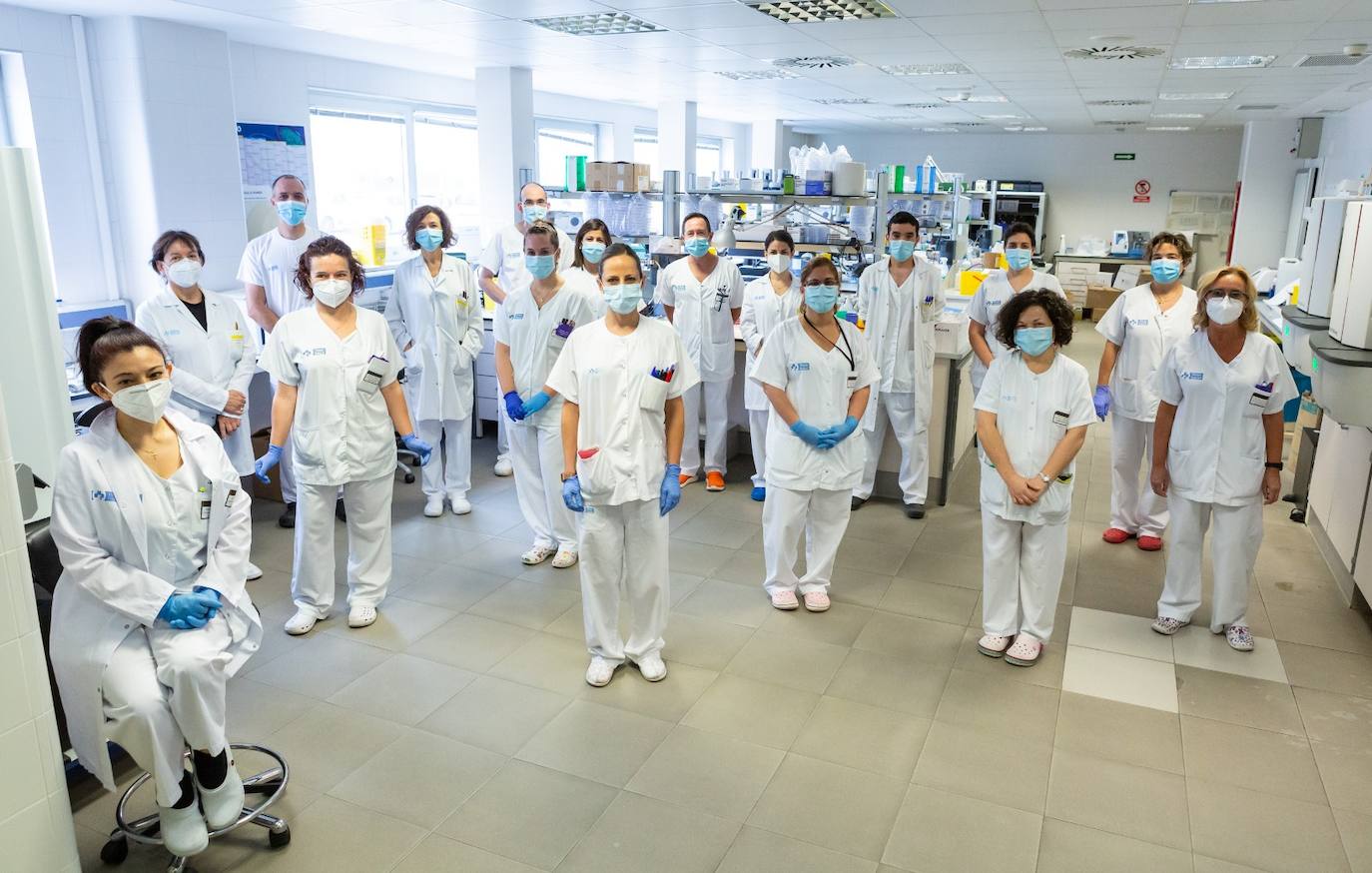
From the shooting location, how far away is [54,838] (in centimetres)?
192

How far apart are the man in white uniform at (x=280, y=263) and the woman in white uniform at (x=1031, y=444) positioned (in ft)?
A: 10.6

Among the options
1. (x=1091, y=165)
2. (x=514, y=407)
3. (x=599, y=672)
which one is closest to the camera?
(x=599, y=672)

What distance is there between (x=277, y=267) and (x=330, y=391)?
4.88 ft

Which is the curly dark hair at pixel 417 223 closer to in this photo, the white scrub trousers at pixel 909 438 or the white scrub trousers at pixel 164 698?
the white scrub trousers at pixel 909 438

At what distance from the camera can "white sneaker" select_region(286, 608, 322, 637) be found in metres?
3.44

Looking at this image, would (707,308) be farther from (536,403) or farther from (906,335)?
(536,403)

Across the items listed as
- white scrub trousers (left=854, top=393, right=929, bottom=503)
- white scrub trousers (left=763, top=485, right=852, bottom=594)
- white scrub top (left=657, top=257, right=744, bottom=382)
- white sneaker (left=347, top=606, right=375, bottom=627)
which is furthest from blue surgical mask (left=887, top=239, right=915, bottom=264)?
white sneaker (left=347, top=606, right=375, bottom=627)

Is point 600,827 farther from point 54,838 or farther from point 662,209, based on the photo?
point 662,209

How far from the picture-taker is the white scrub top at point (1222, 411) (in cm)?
312

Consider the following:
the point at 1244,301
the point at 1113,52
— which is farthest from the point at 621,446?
the point at 1113,52

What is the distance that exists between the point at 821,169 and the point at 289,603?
3.49 metres

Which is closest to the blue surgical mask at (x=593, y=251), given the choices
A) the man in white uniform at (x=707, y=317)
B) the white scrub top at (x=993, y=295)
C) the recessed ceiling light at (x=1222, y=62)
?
the man in white uniform at (x=707, y=317)

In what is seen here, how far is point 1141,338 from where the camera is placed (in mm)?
4152

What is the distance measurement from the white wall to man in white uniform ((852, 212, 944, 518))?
35.7 feet
